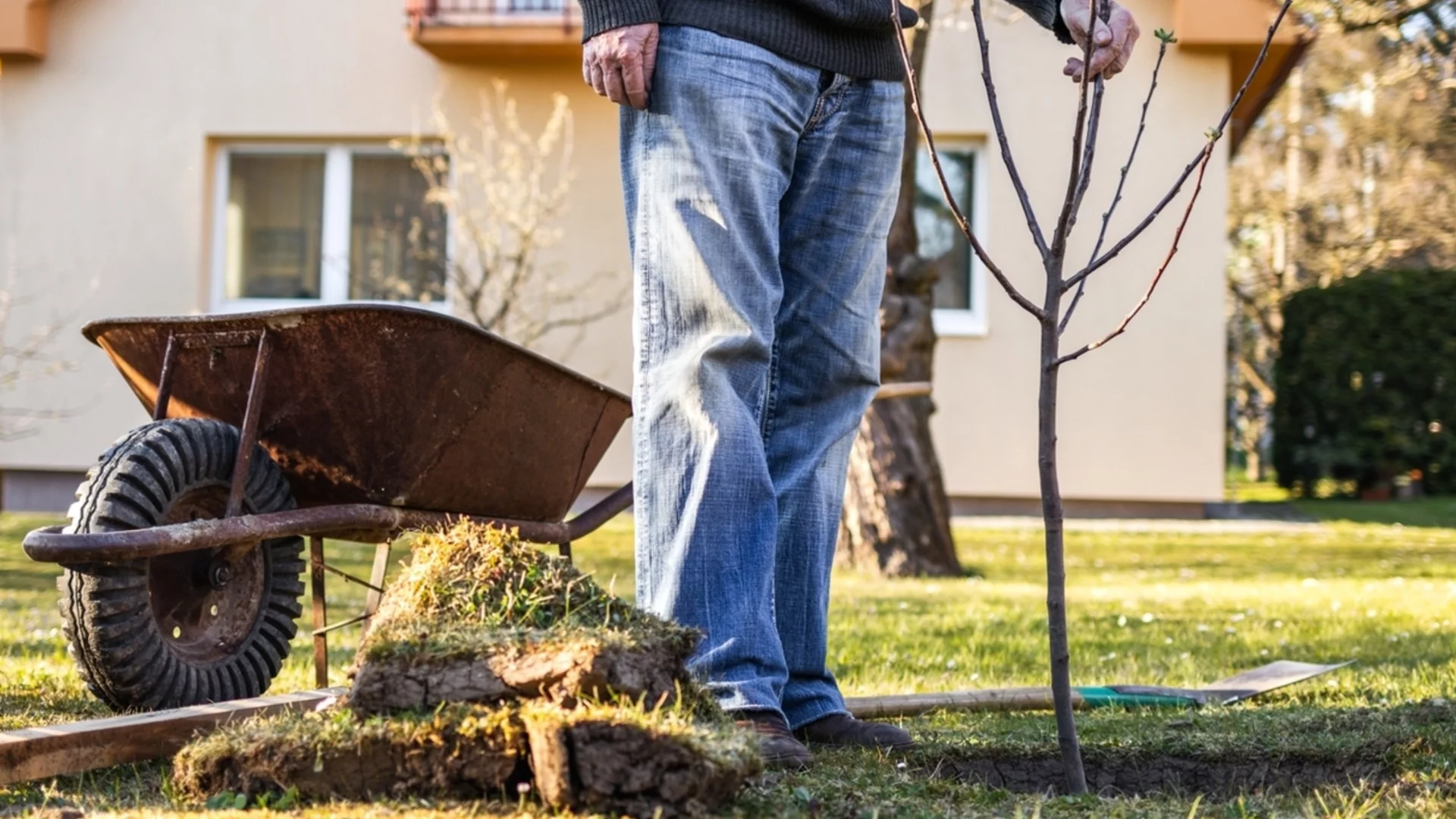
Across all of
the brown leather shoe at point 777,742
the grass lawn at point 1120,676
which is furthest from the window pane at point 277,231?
the brown leather shoe at point 777,742

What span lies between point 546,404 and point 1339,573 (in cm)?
548

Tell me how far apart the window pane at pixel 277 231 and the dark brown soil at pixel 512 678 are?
1067 cm

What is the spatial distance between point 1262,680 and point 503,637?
2.21 meters

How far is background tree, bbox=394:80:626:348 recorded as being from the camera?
11.1 metres

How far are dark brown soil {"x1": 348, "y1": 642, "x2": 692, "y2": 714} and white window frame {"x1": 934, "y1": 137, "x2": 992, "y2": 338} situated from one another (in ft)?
32.3

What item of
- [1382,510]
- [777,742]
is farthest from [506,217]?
[777,742]

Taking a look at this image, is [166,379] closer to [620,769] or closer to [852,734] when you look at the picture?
[852,734]

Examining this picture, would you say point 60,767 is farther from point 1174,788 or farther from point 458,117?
point 458,117

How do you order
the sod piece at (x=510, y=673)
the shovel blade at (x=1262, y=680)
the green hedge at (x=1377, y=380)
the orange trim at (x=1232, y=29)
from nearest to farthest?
the sod piece at (x=510, y=673) < the shovel blade at (x=1262, y=680) < the orange trim at (x=1232, y=29) < the green hedge at (x=1377, y=380)

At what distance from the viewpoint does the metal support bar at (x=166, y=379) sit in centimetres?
295

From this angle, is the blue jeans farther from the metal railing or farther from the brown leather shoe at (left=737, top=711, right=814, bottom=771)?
the metal railing

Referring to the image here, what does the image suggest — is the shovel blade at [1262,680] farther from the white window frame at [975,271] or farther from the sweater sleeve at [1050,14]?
the white window frame at [975,271]

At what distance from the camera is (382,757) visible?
167cm

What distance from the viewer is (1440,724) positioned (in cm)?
253
